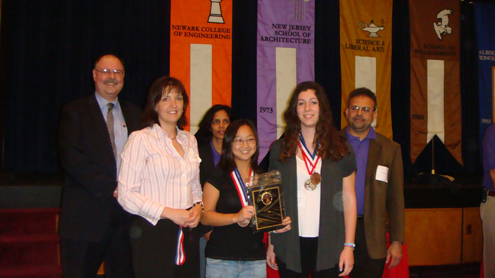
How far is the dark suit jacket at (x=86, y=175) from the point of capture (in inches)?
79.9

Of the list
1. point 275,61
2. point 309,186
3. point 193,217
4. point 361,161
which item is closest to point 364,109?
point 361,161

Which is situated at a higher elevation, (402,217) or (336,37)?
(336,37)

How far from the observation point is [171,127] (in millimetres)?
1964

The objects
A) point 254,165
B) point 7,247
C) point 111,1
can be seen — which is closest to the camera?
point 254,165

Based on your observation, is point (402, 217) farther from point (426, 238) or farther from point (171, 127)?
point (426, 238)

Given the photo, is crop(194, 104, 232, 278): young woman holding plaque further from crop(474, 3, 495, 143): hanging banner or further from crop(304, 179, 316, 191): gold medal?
crop(474, 3, 495, 143): hanging banner

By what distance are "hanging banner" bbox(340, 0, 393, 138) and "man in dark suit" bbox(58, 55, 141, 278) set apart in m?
4.59

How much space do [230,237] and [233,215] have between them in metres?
0.17

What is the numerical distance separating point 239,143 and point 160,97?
57cm

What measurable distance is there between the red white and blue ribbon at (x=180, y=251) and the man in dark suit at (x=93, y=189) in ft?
1.66

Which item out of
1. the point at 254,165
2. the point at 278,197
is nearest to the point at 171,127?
the point at 254,165

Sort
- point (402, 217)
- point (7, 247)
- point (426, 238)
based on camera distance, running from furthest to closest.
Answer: point (426, 238) < point (7, 247) < point (402, 217)

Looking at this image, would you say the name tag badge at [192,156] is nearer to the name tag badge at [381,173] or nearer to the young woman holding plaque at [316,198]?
the young woman holding plaque at [316,198]

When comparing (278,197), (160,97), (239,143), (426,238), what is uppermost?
(160,97)
